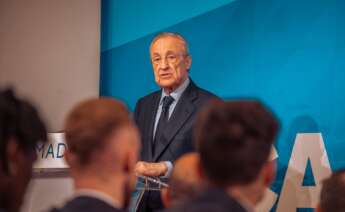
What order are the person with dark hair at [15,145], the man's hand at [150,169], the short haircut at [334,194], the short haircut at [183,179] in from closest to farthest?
the person with dark hair at [15,145] < the short haircut at [183,179] < the short haircut at [334,194] < the man's hand at [150,169]

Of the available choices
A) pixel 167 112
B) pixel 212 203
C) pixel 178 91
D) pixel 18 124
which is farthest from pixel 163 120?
pixel 212 203

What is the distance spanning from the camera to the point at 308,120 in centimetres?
332

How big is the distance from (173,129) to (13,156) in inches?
Result: 58.9

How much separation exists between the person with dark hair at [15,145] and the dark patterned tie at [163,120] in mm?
1430

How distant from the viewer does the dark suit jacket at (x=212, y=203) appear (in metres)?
1.20

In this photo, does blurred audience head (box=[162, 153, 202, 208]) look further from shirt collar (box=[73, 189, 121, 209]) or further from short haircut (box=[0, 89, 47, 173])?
short haircut (box=[0, 89, 47, 173])

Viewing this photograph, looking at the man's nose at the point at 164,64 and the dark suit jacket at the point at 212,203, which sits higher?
the man's nose at the point at 164,64

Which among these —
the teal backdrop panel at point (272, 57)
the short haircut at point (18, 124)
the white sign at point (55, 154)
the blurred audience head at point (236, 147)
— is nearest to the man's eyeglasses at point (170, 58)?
the teal backdrop panel at point (272, 57)

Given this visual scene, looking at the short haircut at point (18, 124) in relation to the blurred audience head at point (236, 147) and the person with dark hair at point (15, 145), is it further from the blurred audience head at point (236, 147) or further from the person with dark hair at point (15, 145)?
the blurred audience head at point (236, 147)

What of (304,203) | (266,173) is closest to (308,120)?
(304,203)

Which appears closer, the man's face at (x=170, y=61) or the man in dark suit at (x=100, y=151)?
the man in dark suit at (x=100, y=151)

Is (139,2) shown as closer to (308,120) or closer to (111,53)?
(111,53)

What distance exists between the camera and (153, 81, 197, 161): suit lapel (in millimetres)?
2869

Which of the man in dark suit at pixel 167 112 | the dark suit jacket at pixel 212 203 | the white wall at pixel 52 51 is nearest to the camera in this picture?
the dark suit jacket at pixel 212 203
